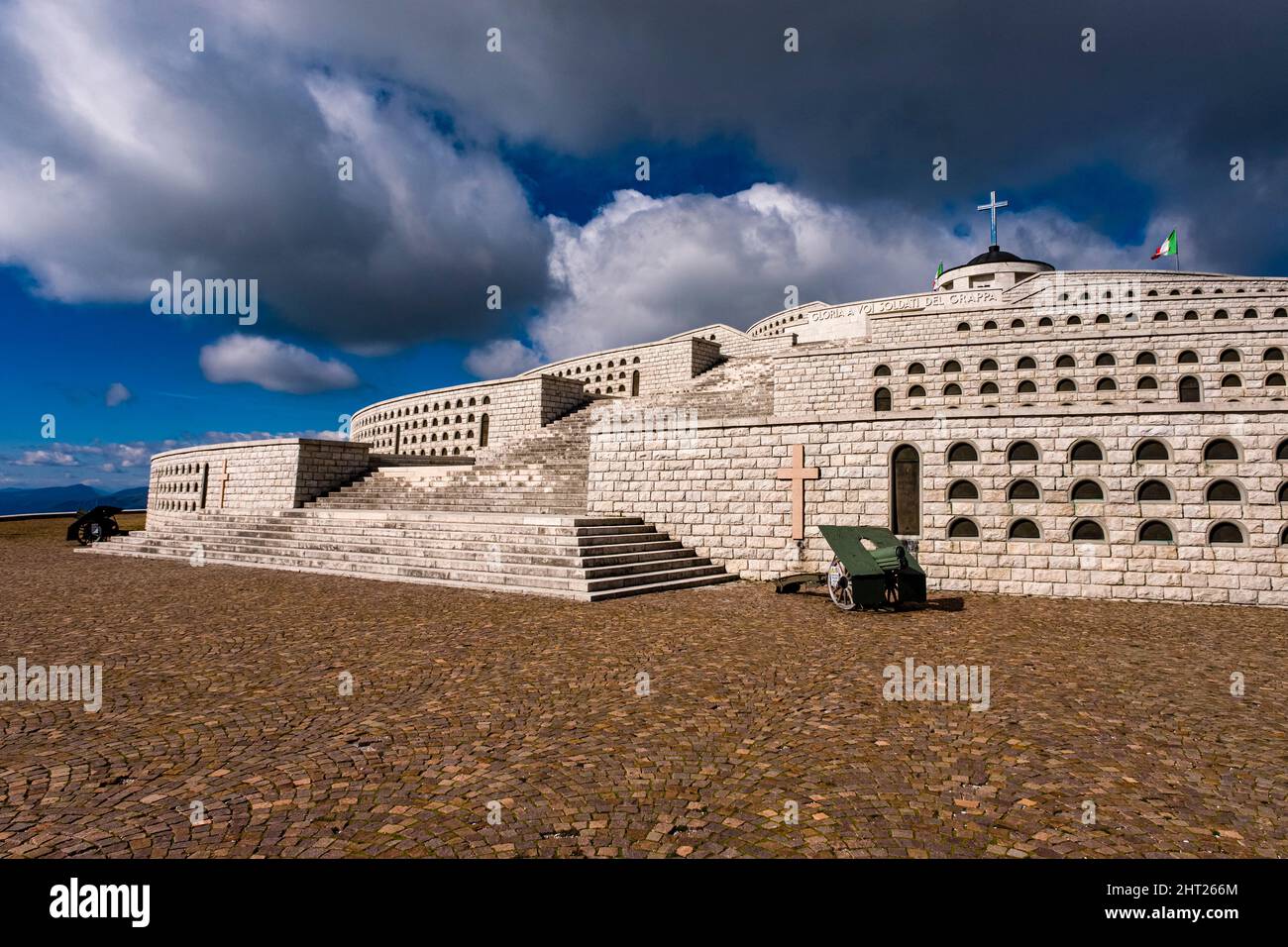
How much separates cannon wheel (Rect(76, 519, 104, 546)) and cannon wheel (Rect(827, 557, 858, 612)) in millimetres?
24431

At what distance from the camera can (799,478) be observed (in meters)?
13.3

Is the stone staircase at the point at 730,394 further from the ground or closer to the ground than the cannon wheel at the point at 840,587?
further from the ground

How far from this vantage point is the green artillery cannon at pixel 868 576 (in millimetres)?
9453

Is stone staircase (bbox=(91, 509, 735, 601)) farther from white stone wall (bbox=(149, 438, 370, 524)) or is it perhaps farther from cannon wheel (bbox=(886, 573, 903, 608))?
cannon wheel (bbox=(886, 573, 903, 608))

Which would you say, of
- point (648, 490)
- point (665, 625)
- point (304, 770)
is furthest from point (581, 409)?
point (304, 770)

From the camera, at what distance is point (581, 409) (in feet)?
89.0

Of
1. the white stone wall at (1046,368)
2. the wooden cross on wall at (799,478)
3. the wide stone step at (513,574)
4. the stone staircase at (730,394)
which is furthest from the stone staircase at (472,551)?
the white stone wall at (1046,368)

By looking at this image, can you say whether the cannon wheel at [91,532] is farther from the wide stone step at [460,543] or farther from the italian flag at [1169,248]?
the italian flag at [1169,248]

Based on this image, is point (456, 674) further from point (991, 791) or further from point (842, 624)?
point (842, 624)

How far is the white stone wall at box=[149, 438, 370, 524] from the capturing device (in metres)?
20.2

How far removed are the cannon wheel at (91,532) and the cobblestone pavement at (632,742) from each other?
16.3m

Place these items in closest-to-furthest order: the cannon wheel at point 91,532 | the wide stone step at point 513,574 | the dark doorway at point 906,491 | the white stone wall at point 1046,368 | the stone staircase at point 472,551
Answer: the wide stone step at point 513,574
the stone staircase at point 472,551
the dark doorway at point 906,491
the white stone wall at point 1046,368
the cannon wheel at point 91,532

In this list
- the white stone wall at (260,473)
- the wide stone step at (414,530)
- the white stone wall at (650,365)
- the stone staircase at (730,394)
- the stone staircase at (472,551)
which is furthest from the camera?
the white stone wall at (650,365)

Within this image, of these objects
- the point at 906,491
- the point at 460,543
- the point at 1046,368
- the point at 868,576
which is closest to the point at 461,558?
the point at 460,543
